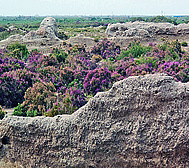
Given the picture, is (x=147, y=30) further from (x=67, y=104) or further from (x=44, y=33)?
(x=67, y=104)

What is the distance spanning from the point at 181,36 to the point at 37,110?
25745 millimetres

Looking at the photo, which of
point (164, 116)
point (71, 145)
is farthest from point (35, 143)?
point (164, 116)

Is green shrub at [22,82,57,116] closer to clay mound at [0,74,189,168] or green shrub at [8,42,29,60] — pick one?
clay mound at [0,74,189,168]

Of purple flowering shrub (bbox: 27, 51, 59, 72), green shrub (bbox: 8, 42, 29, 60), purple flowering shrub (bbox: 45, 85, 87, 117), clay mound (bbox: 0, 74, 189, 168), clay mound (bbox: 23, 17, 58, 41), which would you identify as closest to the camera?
clay mound (bbox: 0, 74, 189, 168)

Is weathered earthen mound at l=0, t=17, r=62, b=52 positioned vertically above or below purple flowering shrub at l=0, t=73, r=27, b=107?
above

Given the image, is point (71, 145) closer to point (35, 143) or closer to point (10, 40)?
point (35, 143)

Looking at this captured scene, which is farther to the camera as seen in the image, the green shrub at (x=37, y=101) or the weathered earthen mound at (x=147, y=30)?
the weathered earthen mound at (x=147, y=30)

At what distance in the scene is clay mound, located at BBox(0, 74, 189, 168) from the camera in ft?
16.7

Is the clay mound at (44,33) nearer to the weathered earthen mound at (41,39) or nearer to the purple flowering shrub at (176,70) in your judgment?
the weathered earthen mound at (41,39)

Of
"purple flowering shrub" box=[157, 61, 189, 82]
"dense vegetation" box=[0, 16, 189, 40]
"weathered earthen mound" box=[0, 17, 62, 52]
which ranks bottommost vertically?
"purple flowering shrub" box=[157, 61, 189, 82]

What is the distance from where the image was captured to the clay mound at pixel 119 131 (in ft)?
16.7

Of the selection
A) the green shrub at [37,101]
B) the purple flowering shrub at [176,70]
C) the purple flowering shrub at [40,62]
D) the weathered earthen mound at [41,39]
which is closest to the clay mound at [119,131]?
the green shrub at [37,101]

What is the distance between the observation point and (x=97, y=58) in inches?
834

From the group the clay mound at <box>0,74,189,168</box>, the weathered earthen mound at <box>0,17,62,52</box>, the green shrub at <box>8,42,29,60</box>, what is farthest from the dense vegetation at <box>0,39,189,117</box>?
the weathered earthen mound at <box>0,17,62,52</box>
